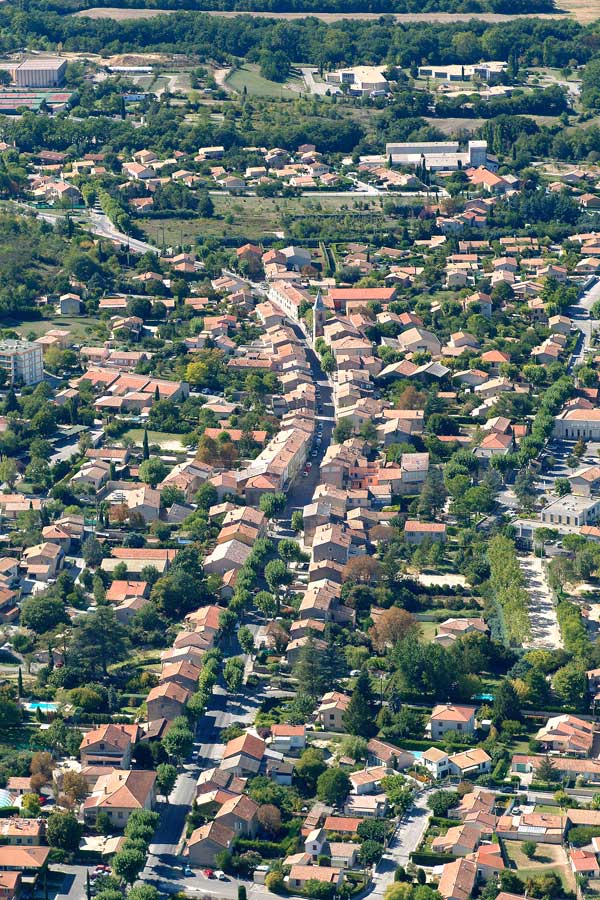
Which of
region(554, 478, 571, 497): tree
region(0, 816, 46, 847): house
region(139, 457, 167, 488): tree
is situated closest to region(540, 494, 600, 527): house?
region(554, 478, 571, 497): tree

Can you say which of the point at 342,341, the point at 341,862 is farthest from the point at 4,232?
the point at 341,862

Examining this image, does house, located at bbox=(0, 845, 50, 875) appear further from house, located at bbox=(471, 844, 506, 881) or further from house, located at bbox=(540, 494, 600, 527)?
house, located at bbox=(540, 494, 600, 527)

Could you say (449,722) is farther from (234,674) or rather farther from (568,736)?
(234,674)

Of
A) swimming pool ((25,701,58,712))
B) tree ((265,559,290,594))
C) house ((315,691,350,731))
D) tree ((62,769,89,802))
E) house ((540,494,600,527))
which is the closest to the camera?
tree ((62,769,89,802))

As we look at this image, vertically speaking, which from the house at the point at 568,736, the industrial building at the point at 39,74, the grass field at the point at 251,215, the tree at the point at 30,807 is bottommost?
the industrial building at the point at 39,74

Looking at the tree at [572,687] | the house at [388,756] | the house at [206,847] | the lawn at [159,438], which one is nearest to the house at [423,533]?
the lawn at [159,438]

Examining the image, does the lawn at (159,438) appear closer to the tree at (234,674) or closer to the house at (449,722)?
the tree at (234,674)
